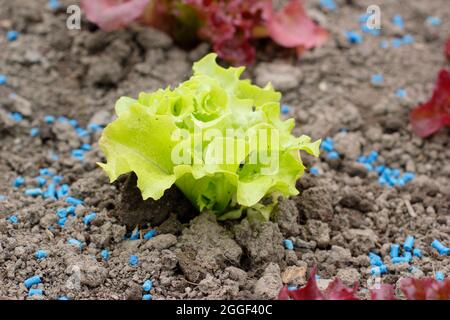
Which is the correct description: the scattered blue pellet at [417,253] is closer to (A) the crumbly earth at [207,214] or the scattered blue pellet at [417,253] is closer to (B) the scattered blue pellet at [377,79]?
(A) the crumbly earth at [207,214]

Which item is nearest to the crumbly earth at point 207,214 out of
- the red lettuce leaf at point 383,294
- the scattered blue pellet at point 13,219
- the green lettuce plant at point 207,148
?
the scattered blue pellet at point 13,219

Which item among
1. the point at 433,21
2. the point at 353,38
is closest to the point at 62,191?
the point at 353,38

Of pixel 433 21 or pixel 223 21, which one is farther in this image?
pixel 433 21

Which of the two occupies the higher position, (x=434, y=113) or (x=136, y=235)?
(x=434, y=113)

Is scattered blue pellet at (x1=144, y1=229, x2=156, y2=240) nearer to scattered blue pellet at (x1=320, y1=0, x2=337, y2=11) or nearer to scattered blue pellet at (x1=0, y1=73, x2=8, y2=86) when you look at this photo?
scattered blue pellet at (x1=0, y1=73, x2=8, y2=86)

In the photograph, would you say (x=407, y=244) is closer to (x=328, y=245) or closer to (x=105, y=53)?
(x=328, y=245)

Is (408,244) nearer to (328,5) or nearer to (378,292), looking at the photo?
(378,292)

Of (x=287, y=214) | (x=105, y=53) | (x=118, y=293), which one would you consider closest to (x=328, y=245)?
(x=287, y=214)

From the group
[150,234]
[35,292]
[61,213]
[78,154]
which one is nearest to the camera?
[35,292]
